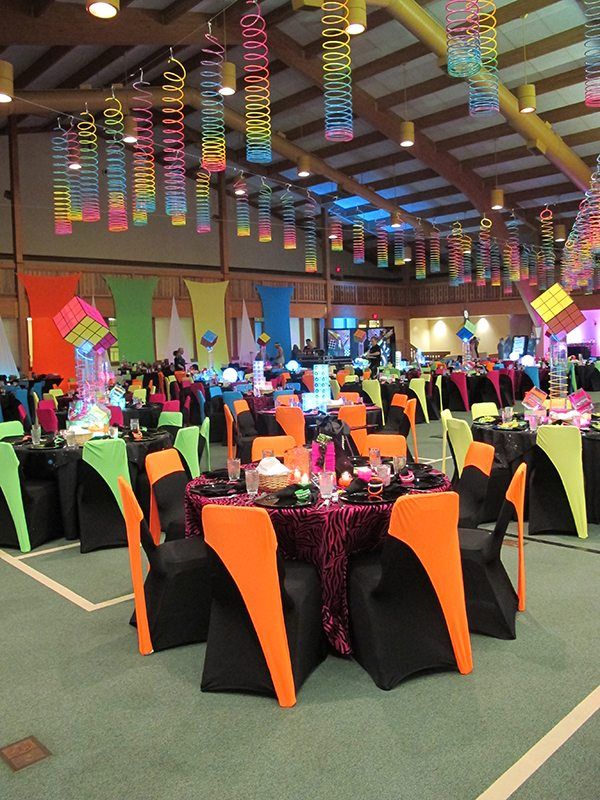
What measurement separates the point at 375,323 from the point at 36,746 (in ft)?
80.0

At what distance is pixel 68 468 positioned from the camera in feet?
17.3

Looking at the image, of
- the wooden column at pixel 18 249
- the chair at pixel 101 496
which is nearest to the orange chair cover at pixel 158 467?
the chair at pixel 101 496

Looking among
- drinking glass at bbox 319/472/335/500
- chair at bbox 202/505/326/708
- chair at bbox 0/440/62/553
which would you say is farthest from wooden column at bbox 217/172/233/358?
chair at bbox 202/505/326/708

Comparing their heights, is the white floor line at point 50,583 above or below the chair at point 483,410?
below

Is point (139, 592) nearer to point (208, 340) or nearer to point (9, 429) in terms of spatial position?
point (9, 429)

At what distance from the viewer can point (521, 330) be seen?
2550 centimetres

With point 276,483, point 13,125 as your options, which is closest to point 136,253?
point 13,125

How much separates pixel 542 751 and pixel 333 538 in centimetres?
119

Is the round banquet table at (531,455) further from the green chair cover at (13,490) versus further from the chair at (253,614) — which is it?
the green chair cover at (13,490)

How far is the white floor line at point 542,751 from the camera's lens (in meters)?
2.26

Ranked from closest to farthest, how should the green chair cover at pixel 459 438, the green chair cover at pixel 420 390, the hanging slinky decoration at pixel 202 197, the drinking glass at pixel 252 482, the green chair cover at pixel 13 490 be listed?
the drinking glass at pixel 252 482, the green chair cover at pixel 13 490, the green chair cover at pixel 459 438, the hanging slinky decoration at pixel 202 197, the green chair cover at pixel 420 390

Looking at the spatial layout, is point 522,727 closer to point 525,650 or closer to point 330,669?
point 525,650

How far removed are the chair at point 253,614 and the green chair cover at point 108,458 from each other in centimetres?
224

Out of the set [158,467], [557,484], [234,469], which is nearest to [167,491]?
[158,467]
